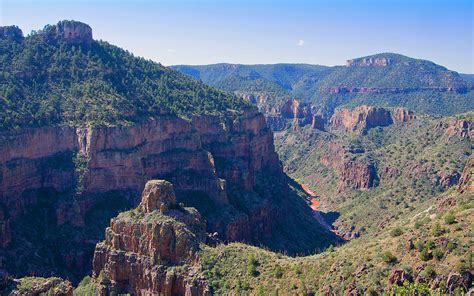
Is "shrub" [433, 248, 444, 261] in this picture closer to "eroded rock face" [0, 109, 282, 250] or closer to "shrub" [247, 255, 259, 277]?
"shrub" [247, 255, 259, 277]

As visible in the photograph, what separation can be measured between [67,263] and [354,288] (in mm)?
55868

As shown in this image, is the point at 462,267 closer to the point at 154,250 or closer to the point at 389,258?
the point at 389,258

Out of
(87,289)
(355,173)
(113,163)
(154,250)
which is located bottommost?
(87,289)

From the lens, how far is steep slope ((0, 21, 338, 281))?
95.4m

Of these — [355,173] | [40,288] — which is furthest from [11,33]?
[355,173]

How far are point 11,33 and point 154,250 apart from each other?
89.5 meters

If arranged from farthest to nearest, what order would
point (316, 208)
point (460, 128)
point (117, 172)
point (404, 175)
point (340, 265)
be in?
point (316, 208), point (404, 175), point (460, 128), point (117, 172), point (340, 265)

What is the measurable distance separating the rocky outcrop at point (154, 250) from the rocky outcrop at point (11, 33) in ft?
257

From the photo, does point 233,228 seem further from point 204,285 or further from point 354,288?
point 354,288

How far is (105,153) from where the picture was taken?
4085 inches

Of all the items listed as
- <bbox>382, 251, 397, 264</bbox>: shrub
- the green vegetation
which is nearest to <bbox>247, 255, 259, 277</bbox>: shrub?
<bbox>382, 251, 397, 264</bbox>: shrub

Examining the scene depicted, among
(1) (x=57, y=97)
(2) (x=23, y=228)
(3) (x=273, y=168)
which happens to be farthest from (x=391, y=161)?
(2) (x=23, y=228)

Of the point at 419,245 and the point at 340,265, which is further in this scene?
the point at 340,265

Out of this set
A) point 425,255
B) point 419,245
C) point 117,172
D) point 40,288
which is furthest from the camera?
point 117,172
